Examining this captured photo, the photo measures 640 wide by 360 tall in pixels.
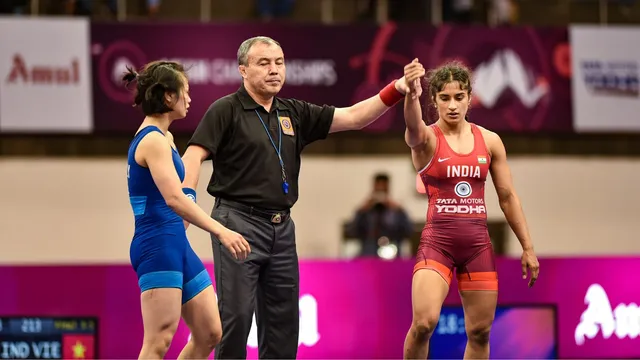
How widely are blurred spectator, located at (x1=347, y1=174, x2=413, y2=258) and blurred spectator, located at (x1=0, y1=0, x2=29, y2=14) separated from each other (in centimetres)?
480

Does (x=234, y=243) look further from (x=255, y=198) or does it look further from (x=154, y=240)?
(x=255, y=198)

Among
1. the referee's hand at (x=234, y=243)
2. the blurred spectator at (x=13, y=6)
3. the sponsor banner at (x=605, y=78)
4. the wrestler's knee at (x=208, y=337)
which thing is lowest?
the wrestler's knee at (x=208, y=337)

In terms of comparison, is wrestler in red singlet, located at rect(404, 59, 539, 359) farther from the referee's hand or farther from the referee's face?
the referee's hand

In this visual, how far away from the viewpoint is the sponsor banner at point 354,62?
11.2 m

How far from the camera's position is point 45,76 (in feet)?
36.2

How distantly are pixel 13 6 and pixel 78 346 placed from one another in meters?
5.40

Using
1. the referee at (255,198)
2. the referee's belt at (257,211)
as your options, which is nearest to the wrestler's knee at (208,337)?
the referee at (255,198)

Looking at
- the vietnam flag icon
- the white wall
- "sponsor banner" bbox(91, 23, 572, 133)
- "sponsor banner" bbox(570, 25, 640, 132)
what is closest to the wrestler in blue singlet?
the vietnam flag icon

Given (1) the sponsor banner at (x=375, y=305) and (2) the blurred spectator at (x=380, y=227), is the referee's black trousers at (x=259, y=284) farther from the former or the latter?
(2) the blurred spectator at (x=380, y=227)

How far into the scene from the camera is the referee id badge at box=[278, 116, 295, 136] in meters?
4.84

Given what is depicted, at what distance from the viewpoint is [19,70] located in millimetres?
10945

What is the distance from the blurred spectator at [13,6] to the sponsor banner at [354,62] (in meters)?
1.02

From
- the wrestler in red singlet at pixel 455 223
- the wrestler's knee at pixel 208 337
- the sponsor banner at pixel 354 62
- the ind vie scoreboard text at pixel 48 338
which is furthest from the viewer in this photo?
the sponsor banner at pixel 354 62

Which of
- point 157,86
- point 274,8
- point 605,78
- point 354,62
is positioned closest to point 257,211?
point 157,86
